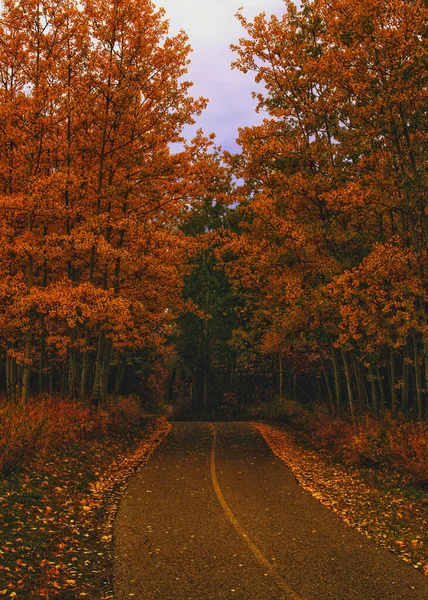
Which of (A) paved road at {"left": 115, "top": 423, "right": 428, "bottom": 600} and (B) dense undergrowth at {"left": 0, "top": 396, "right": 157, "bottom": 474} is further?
(B) dense undergrowth at {"left": 0, "top": 396, "right": 157, "bottom": 474}

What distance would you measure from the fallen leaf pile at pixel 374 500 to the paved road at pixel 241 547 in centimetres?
37

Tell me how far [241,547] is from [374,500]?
4446 millimetres

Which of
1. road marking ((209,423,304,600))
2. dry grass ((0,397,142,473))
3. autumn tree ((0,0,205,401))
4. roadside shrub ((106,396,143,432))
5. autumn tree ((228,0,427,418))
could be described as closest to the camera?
road marking ((209,423,304,600))

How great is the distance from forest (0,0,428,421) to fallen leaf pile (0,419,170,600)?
505cm

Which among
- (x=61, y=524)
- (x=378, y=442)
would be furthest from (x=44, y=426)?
(x=378, y=442)

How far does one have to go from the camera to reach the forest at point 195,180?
49.9 ft

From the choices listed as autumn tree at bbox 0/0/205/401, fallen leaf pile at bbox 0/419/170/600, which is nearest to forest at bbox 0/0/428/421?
autumn tree at bbox 0/0/205/401

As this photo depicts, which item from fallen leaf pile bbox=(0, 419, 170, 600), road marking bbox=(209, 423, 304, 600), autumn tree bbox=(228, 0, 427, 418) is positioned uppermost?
autumn tree bbox=(228, 0, 427, 418)

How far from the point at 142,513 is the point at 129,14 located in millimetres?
17283

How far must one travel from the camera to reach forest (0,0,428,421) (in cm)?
1520

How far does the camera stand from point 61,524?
9.16 meters

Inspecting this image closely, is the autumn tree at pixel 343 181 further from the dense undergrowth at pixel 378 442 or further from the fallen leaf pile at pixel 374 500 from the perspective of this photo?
the fallen leaf pile at pixel 374 500

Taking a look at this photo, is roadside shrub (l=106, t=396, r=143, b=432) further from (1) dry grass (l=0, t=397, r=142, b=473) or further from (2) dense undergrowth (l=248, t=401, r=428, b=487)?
(2) dense undergrowth (l=248, t=401, r=428, b=487)

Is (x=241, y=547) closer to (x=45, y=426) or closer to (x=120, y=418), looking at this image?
(x=45, y=426)
